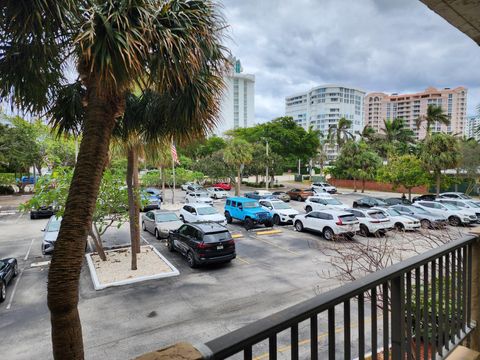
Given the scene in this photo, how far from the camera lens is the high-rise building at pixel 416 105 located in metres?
128

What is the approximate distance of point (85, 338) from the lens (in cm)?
748

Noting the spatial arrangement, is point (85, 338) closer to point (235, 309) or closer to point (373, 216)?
point (235, 309)

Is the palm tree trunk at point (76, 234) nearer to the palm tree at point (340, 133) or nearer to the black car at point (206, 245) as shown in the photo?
the black car at point (206, 245)

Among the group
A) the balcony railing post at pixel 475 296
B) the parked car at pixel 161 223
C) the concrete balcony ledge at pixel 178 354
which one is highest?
the concrete balcony ledge at pixel 178 354

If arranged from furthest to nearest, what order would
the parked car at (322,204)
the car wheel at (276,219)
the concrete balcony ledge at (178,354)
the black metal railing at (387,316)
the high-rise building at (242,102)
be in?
1. the high-rise building at (242,102)
2. the parked car at (322,204)
3. the car wheel at (276,219)
4. the black metal railing at (387,316)
5. the concrete balcony ledge at (178,354)

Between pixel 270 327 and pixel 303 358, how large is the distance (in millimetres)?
5633

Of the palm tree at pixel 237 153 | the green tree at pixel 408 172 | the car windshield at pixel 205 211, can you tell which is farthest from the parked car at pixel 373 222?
the palm tree at pixel 237 153

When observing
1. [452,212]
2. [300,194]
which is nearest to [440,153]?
[452,212]

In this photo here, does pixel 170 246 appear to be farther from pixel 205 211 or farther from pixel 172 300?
pixel 172 300

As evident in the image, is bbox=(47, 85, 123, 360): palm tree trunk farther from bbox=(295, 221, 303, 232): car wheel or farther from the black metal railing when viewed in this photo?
bbox=(295, 221, 303, 232): car wheel

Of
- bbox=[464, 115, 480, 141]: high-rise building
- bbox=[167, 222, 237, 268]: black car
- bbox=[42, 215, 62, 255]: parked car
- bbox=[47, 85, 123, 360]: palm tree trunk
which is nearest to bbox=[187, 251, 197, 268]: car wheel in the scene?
bbox=[167, 222, 237, 268]: black car

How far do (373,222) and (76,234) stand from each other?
1663 cm

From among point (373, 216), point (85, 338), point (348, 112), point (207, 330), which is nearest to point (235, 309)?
point (207, 330)

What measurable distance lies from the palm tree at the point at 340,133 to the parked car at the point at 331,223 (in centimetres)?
4192
